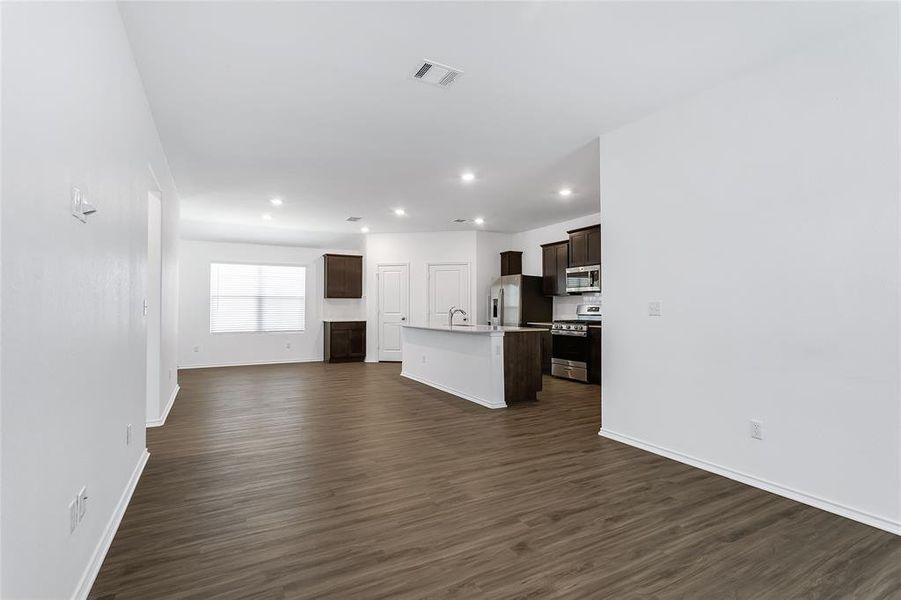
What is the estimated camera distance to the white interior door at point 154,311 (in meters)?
4.24

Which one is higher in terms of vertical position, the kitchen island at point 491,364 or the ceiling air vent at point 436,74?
the ceiling air vent at point 436,74

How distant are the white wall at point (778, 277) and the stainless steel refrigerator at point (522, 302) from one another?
441 centimetres

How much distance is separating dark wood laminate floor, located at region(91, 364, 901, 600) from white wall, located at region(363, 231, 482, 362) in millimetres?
5516

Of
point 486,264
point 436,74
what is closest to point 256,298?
point 486,264

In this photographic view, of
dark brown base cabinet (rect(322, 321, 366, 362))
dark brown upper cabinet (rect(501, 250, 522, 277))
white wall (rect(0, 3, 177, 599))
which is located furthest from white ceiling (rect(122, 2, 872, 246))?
dark brown base cabinet (rect(322, 321, 366, 362))

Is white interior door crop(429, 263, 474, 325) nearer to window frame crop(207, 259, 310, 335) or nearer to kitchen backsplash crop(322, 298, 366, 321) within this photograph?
kitchen backsplash crop(322, 298, 366, 321)

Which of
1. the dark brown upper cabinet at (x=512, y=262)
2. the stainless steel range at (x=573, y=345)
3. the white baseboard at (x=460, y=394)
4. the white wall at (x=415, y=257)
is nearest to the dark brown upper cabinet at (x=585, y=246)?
the stainless steel range at (x=573, y=345)

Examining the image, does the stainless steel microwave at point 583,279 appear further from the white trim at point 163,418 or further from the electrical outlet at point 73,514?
the electrical outlet at point 73,514

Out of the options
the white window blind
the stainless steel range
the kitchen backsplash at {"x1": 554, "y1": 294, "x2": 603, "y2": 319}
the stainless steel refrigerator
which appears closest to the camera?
the stainless steel range

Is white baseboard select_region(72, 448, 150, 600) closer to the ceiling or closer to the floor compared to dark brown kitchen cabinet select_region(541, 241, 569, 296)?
closer to the floor

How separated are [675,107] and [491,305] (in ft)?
19.5

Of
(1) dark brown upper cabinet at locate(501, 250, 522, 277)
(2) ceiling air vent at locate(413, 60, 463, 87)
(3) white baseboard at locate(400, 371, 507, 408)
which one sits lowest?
(3) white baseboard at locate(400, 371, 507, 408)

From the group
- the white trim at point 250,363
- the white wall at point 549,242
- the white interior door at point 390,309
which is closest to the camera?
the white wall at point 549,242

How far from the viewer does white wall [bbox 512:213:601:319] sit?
8.03 meters
